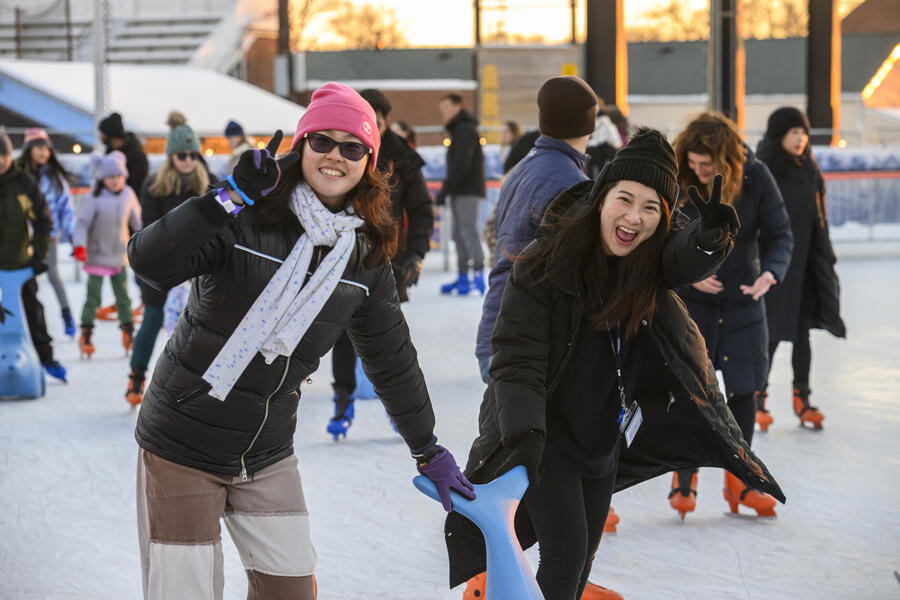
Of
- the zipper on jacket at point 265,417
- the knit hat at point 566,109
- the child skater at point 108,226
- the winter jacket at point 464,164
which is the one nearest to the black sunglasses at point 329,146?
the zipper on jacket at point 265,417

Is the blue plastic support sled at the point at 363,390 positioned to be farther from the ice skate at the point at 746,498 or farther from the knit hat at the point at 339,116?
the knit hat at the point at 339,116

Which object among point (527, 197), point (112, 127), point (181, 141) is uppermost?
point (112, 127)

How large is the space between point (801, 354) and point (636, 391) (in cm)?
326

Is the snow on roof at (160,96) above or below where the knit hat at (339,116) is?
above

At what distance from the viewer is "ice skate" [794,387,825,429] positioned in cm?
560

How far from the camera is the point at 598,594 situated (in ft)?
11.0

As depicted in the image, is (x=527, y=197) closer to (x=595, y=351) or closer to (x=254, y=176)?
(x=595, y=351)

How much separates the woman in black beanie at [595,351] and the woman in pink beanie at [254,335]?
262mm

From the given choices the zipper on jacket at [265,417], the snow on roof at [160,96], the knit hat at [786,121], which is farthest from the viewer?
the snow on roof at [160,96]

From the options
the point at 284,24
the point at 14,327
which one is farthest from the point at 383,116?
the point at 284,24

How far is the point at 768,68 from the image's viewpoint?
26031 mm

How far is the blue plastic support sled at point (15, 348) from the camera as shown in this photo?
251 inches

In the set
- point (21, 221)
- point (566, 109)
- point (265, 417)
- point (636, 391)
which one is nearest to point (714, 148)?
point (566, 109)

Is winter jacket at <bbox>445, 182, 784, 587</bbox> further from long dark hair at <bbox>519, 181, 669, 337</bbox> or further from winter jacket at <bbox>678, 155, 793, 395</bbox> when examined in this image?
winter jacket at <bbox>678, 155, 793, 395</bbox>
